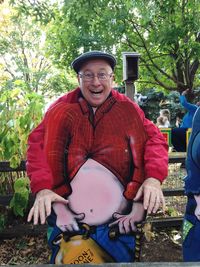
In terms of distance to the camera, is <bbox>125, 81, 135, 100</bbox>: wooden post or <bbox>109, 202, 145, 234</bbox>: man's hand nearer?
<bbox>109, 202, 145, 234</bbox>: man's hand

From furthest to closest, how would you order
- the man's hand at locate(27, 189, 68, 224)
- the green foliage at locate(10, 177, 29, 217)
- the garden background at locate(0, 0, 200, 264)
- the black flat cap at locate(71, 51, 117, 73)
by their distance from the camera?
the garden background at locate(0, 0, 200, 264), the green foliage at locate(10, 177, 29, 217), the black flat cap at locate(71, 51, 117, 73), the man's hand at locate(27, 189, 68, 224)

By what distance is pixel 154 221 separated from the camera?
A: 3.67 meters

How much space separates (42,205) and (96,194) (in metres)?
0.28

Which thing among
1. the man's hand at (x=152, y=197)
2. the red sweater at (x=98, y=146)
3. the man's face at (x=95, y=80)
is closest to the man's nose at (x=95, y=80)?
the man's face at (x=95, y=80)

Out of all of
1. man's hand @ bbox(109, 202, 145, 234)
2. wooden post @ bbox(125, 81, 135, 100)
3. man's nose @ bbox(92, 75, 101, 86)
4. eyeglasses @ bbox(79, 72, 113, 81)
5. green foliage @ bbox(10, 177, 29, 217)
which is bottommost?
green foliage @ bbox(10, 177, 29, 217)

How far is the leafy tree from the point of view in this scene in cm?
619

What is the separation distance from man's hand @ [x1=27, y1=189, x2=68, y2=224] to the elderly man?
43 millimetres

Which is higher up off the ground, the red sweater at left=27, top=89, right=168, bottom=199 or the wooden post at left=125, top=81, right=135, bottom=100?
the wooden post at left=125, top=81, right=135, bottom=100

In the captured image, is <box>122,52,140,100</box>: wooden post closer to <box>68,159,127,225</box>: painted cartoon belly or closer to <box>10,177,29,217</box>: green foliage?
<box>10,177,29,217</box>: green foliage

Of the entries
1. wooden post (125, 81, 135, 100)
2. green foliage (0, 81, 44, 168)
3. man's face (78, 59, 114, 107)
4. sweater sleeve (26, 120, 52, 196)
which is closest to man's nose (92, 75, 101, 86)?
man's face (78, 59, 114, 107)

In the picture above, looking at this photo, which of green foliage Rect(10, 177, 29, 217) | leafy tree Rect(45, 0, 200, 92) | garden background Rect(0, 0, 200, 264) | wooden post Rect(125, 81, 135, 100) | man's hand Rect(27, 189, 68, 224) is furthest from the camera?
leafy tree Rect(45, 0, 200, 92)

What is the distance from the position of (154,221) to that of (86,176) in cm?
211

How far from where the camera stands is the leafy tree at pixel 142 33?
6.19 m

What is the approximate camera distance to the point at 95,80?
1782mm
